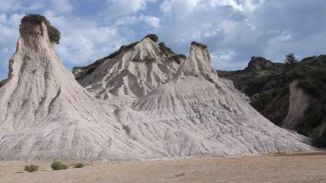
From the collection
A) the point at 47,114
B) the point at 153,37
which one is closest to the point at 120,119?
the point at 47,114

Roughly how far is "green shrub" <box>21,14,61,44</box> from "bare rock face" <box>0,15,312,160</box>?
1.73ft

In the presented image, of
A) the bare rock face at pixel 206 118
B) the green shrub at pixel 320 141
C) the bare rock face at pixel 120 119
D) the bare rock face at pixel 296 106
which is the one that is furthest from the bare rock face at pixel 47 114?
the bare rock face at pixel 296 106

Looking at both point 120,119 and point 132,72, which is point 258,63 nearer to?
point 132,72

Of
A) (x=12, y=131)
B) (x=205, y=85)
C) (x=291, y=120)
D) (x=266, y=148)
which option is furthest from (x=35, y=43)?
(x=291, y=120)

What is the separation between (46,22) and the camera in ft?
194

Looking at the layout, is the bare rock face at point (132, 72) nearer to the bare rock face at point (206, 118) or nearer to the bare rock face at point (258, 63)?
the bare rock face at point (206, 118)

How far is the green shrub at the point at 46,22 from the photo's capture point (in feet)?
186

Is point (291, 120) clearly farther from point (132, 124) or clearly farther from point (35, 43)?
point (35, 43)

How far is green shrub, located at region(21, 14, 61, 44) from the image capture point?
5662 centimetres

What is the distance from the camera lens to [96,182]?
2273cm

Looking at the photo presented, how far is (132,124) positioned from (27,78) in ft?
35.5

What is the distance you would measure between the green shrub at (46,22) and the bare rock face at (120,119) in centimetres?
53

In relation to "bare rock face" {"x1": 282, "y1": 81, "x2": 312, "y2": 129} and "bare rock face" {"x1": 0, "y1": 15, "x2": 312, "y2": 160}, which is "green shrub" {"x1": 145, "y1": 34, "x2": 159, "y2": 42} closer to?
"bare rock face" {"x1": 0, "y1": 15, "x2": 312, "y2": 160}

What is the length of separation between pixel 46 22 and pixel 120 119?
13.8 m
